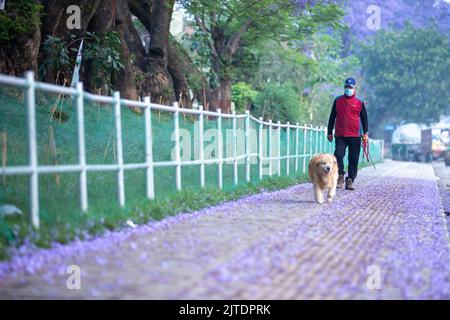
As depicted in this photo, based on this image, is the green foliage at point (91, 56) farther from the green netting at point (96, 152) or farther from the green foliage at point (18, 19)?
the green foliage at point (18, 19)

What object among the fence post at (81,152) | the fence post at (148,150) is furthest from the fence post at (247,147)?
the fence post at (81,152)

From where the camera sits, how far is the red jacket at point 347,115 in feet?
45.8

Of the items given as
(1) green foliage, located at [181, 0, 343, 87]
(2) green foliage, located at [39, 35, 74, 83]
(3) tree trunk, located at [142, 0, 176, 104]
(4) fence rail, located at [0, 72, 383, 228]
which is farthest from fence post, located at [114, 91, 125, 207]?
(1) green foliage, located at [181, 0, 343, 87]

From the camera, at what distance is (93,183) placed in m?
9.91

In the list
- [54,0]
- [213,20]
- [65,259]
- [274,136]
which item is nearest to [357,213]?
[65,259]

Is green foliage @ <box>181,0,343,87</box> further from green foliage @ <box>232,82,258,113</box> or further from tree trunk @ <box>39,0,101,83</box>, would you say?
tree trunk @ <box>39,0,101,83</box>

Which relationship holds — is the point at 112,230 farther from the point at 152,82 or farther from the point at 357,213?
the point at 152,82

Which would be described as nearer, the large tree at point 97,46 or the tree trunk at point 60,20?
the large tree at point 97,46

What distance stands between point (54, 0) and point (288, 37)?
12453mm

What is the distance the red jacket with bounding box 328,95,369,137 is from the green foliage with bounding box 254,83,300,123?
57.2ft

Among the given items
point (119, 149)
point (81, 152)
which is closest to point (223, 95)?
point (119, 149)

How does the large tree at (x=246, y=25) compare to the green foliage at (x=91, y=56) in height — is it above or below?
above

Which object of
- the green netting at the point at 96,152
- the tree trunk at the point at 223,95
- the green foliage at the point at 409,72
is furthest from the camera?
the green foliage at the point at 409,72

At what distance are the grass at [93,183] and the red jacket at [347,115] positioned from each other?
5.87ft
